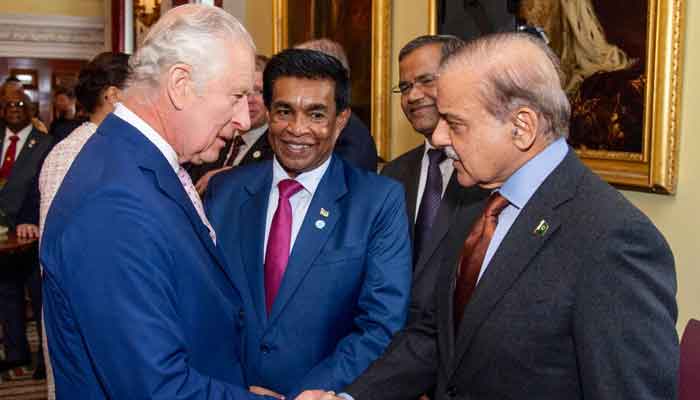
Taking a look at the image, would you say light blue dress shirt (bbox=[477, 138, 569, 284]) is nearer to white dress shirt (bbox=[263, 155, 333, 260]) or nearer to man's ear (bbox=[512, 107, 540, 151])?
man's ear (bbox=[512, 107, 540, 151])

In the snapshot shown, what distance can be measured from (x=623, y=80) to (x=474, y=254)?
160 cm

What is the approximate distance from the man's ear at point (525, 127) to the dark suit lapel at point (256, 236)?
35.3 inches

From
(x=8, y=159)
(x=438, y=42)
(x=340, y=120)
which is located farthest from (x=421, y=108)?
(x=8, y=159)

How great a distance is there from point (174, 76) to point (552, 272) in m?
0.96

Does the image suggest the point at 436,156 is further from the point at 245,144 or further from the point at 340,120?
the point at 245,144

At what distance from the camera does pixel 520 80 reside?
184 cm

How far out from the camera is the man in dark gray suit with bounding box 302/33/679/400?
1.63m

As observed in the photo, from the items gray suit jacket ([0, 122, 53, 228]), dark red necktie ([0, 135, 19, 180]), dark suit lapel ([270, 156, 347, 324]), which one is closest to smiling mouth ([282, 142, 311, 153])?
dark suit lapel ([270, 156, 347, 324])

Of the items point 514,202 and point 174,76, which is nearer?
point 174,76

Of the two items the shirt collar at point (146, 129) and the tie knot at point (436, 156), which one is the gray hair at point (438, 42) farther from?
the shirt collar at point (146, 129)

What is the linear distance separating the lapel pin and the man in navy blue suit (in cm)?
60

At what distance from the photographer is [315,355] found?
230 centimetres

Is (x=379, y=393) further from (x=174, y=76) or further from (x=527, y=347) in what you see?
(x=174, y=76)

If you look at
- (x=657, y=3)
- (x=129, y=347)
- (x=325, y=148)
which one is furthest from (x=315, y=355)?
(x=657, y=3)
